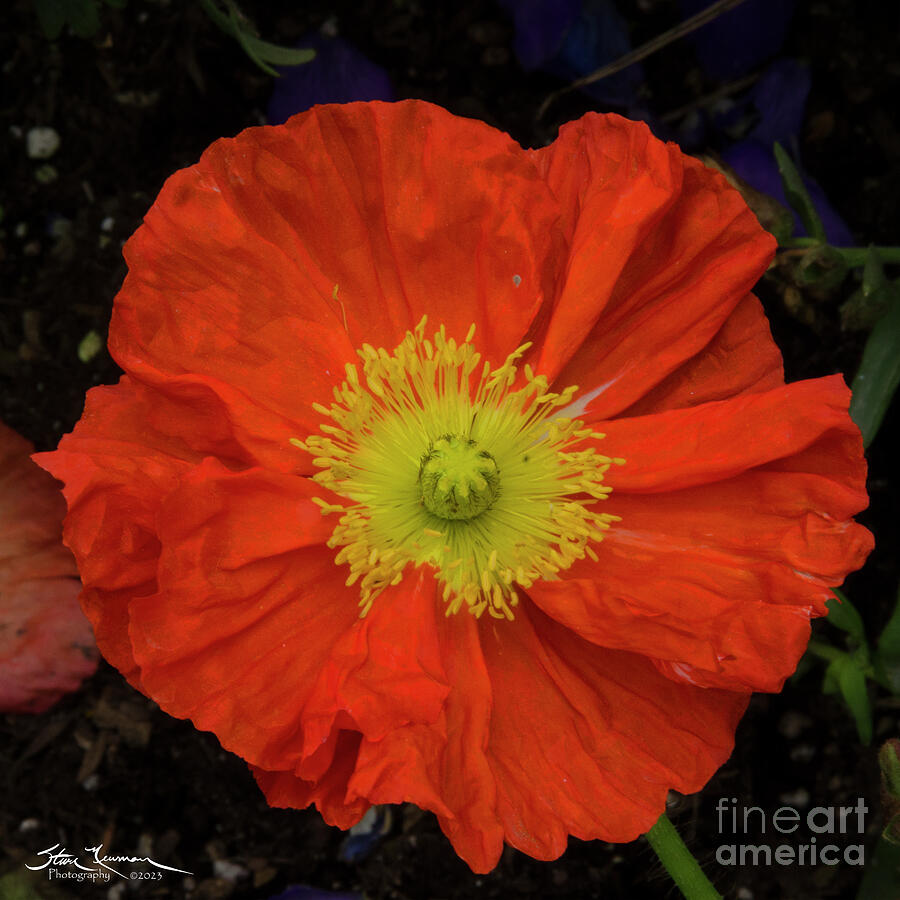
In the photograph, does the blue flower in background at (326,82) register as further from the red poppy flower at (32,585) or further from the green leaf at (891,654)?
the green leaf at (891,654)

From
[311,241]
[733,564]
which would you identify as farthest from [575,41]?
[733,564]

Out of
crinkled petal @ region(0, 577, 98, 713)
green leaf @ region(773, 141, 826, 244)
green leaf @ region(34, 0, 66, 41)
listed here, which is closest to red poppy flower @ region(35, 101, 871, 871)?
green leaf @ region(773, 141, 826, 244)

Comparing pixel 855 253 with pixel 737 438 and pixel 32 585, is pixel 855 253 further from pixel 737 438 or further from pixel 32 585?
pixel 32 585

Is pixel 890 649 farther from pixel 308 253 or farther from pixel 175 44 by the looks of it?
pixel 175 44

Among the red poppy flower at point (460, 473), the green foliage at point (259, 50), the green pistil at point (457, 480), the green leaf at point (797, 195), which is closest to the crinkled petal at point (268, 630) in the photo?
the red poppy flower at point (460, 473)

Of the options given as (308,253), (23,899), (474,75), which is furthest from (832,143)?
(23,899)

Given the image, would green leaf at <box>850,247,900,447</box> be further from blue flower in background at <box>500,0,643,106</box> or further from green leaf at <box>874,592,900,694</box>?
blue flower in background at <box>500,0,643,106</box>
